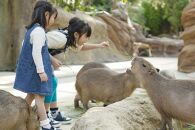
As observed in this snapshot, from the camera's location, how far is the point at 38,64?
421 cm

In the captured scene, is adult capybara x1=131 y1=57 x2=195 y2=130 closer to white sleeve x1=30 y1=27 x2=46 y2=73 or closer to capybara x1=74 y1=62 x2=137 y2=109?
white sleeve x1=30 y1=27 x2=46 y2=73

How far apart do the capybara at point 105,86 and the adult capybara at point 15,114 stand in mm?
2067

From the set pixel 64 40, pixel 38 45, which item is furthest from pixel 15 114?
pixel 64 40

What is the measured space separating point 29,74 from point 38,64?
17cm

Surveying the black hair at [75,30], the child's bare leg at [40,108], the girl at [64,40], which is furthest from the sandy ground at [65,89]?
the black hair at [75,30]

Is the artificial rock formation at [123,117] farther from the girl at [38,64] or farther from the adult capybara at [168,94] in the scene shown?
the girl at [38,64]

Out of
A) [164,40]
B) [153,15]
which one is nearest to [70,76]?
[164,40]

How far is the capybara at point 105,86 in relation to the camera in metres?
6.07

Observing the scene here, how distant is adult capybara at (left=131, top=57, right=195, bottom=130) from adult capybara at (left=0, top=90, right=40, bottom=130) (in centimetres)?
131

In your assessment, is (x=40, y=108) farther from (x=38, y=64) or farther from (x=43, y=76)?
(x=38, y=64)

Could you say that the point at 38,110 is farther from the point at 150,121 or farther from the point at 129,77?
the point at 129,77

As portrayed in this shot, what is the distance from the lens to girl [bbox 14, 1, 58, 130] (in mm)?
4242

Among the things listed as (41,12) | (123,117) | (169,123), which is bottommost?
(169,123)

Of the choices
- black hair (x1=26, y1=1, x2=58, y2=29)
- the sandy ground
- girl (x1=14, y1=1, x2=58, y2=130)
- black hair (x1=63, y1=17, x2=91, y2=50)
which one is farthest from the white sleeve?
the sandy ground
